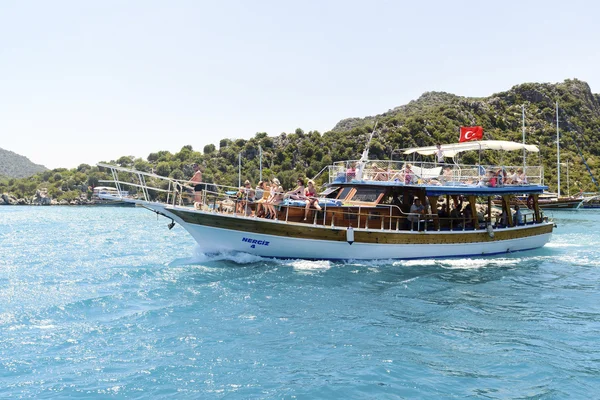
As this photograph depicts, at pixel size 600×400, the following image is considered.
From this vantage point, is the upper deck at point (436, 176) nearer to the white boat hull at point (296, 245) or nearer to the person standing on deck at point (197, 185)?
the white boat hull at point (296, 245)

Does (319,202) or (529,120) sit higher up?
(529,120)

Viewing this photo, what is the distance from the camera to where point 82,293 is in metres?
13.7

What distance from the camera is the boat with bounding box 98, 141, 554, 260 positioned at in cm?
1686

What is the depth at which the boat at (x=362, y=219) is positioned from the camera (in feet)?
55.3

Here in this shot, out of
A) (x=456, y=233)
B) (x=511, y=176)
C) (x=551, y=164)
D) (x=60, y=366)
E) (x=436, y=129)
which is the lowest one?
(x=60, y=366)

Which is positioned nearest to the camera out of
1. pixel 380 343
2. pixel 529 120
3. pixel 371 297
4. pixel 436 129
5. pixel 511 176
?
pixel 380 343

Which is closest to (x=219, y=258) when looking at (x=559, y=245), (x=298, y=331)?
(x=298, y=331)

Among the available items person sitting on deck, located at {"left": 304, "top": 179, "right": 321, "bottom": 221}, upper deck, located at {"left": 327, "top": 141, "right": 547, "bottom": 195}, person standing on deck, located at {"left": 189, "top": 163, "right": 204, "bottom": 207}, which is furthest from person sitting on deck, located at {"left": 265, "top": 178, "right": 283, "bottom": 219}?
upper deck, located at {"left": 327, "top": 141, "right": 547, "bottom": 195}

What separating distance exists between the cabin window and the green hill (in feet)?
215

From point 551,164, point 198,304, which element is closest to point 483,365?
point 198,304

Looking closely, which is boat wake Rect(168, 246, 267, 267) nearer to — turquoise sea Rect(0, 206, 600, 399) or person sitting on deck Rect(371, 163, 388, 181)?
turquoise sea Rect(0, 206, 600, 399)

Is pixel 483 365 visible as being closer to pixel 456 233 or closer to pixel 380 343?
pixel 380 343

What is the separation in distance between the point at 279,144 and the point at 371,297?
100075 millimetres

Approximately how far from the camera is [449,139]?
90.8 m
